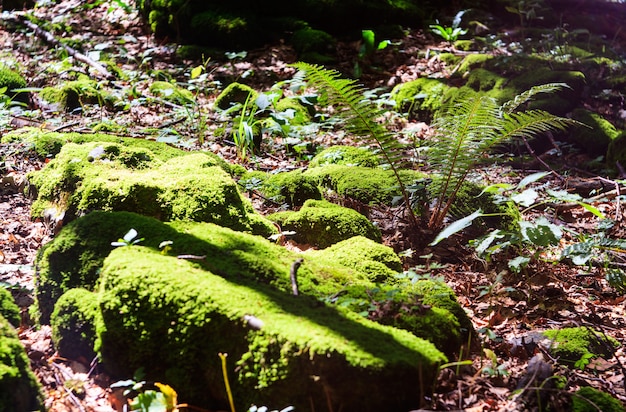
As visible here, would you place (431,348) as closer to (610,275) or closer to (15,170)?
(610,275)

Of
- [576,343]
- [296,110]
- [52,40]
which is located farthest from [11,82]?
[576,343]

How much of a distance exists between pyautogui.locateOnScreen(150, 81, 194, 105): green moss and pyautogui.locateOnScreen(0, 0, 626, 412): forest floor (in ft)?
0.50

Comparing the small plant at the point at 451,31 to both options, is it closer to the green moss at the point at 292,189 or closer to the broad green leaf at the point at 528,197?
the green moss at the point at 292,189

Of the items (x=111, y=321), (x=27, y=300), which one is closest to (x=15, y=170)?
(x=27, y=300)

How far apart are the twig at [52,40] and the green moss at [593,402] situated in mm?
6618

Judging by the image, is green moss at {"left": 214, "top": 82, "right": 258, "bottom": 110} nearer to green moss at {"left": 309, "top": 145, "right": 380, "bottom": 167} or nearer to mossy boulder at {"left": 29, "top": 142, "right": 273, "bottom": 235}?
green moss at {"left": 309, "top": 145, "right": 380, "bottom": 167}

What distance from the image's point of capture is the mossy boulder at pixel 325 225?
12.0 feet

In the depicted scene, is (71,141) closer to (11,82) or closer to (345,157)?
(345,157)

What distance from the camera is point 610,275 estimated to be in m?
3.07

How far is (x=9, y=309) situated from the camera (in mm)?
2645

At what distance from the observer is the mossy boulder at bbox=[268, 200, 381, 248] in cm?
366

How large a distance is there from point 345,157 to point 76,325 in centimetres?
316

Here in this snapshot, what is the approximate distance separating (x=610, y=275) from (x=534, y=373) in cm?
118

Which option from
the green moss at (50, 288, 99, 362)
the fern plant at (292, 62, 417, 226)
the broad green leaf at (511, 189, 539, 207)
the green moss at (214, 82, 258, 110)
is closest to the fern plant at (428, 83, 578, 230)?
the fern plant at (292, 62, 417, 226)
